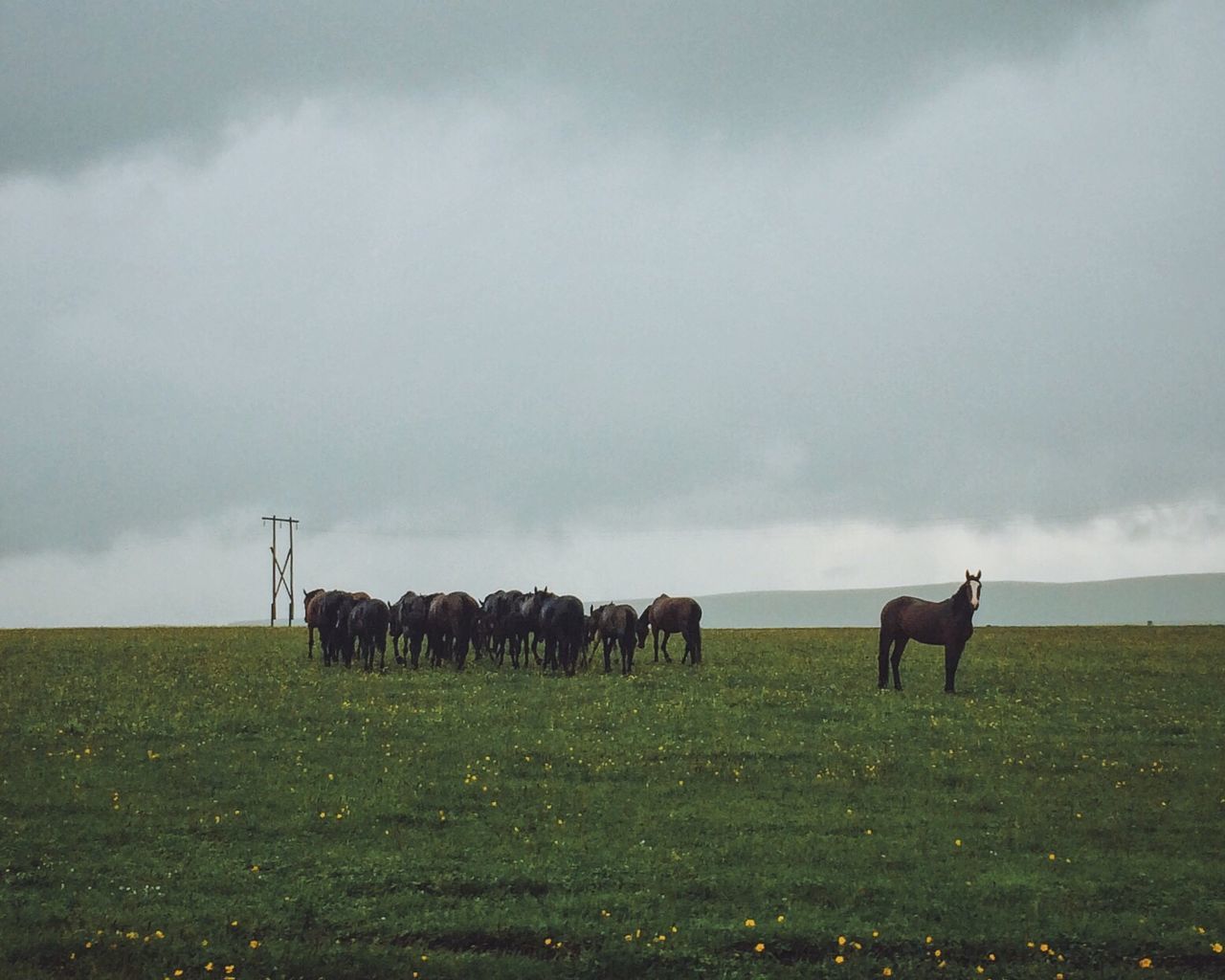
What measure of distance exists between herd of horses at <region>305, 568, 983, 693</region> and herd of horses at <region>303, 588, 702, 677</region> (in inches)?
1.3

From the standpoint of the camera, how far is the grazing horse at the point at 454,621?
39.3m

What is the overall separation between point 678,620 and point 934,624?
460 inches

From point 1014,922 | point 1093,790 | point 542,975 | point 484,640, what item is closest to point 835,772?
point 1093,790

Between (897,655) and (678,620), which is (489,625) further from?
(897,655)

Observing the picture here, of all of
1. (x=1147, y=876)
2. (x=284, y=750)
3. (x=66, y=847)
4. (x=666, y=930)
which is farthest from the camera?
(x=284, y=750)

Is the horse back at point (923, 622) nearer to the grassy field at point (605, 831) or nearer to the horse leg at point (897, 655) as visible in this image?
the horse leg at point (897, 655)

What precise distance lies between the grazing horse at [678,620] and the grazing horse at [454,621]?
6.73 metres

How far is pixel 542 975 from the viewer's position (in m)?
12.7

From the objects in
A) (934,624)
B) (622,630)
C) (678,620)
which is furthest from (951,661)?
(678,620)

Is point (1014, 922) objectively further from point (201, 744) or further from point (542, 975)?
point (201, 744)

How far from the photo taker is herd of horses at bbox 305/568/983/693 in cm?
3478

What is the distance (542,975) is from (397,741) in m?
12.8

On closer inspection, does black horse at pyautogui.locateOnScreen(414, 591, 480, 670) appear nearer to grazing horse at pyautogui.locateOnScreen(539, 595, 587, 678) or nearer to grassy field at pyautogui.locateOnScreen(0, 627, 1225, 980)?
grazing horse at pyautogui.locateOnScreen(539, 595, 587, 678)

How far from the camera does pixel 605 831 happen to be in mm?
18047
